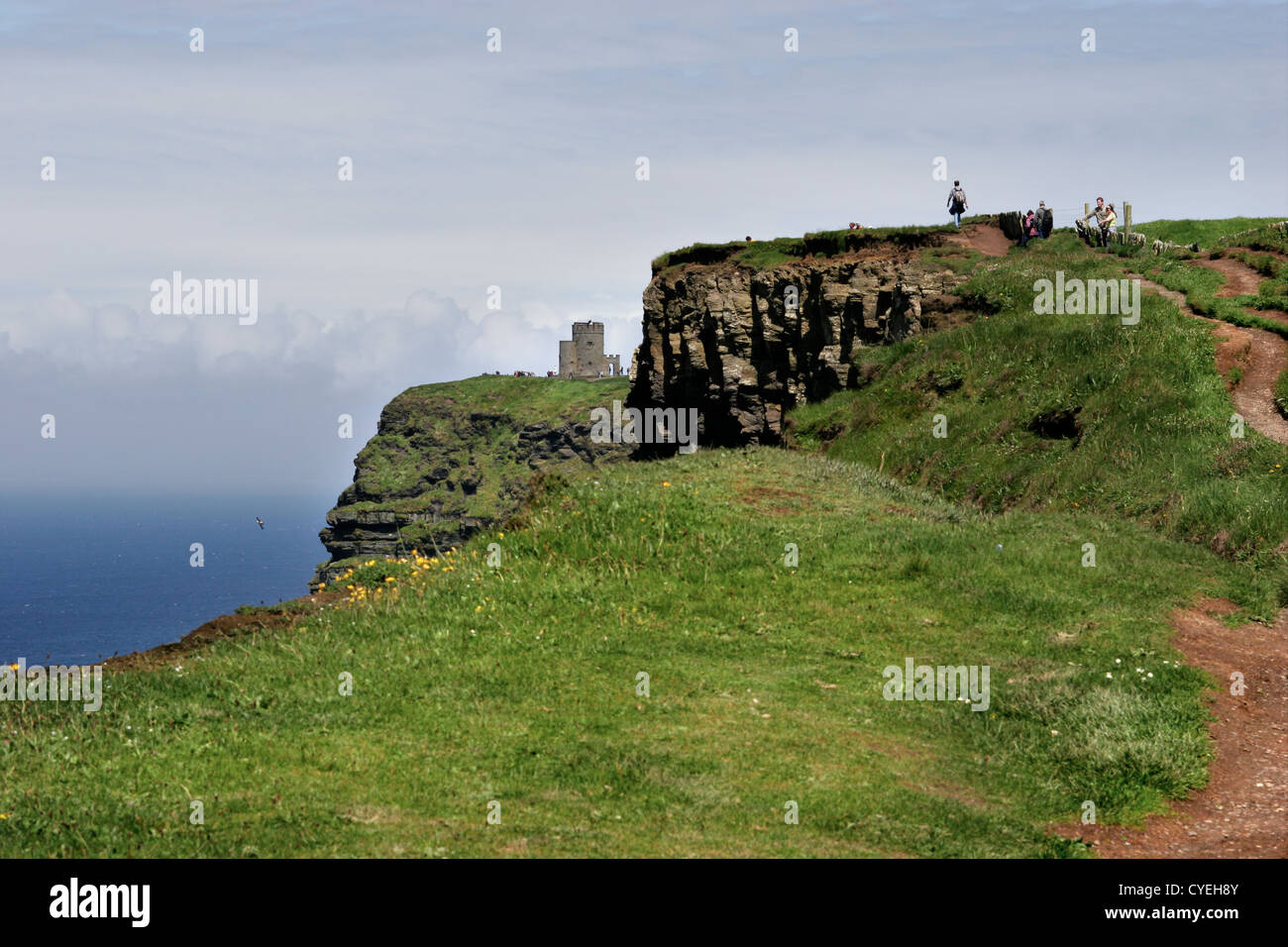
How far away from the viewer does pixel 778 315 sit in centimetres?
5350

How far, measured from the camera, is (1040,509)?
2708 centimetres

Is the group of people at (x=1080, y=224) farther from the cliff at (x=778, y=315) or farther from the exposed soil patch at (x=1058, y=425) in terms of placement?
the exposed soil patch at (x=1058, y=425)

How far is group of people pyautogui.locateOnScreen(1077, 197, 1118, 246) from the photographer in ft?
142

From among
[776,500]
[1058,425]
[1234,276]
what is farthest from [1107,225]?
[776,500]

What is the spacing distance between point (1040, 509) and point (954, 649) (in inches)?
460

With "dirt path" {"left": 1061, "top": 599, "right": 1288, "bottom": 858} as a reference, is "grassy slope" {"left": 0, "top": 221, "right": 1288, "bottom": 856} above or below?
above

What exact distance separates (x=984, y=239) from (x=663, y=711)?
1487 inches

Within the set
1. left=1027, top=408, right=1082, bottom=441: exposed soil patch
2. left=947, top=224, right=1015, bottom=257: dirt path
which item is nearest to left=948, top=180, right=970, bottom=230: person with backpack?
left=947, top=224, right=1015, bottom=257: dirt path

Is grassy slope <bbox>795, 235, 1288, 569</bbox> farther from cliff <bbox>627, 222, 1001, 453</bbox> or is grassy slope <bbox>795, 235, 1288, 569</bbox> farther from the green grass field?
the green grass field

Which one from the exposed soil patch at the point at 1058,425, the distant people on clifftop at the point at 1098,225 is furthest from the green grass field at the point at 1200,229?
the exposed soil patch at the point at 1058,425

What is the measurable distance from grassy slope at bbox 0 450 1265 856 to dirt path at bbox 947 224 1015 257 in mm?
26014

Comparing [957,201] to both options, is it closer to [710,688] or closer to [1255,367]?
[1255,367]

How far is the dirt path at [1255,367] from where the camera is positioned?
26.8m

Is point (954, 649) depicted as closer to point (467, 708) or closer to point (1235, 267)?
point (467, 708)
